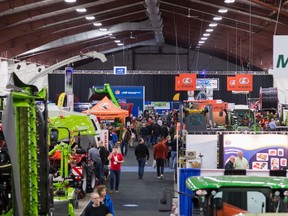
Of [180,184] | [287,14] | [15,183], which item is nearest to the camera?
[15,183]

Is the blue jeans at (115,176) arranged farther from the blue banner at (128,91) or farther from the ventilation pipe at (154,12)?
the blue banner at (128,91)

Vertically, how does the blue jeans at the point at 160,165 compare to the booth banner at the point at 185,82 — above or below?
below

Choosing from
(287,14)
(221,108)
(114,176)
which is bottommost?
(114,176)

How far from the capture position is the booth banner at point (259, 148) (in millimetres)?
20516

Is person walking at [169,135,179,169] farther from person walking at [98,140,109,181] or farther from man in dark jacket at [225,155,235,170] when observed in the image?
man in dark jacket at [225,155,235,170]

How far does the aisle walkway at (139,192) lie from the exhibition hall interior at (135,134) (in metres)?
0.03

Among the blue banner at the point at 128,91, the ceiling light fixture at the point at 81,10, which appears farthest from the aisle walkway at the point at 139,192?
the blue banner at the point at 128,91

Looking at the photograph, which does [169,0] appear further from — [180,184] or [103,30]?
[180,184]

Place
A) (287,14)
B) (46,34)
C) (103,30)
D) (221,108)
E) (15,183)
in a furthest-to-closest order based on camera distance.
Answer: (103,30), (46,34), (221,108), (287,14), (15,183)

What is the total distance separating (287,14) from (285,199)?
22.8m

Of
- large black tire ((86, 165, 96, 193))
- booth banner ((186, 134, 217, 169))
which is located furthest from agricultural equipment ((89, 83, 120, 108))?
booth banner ((186, 134, 217, 169))

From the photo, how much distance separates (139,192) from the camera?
69.8 feet

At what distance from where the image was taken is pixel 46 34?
126 ft

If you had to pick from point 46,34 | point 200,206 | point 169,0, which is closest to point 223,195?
point 200,206
